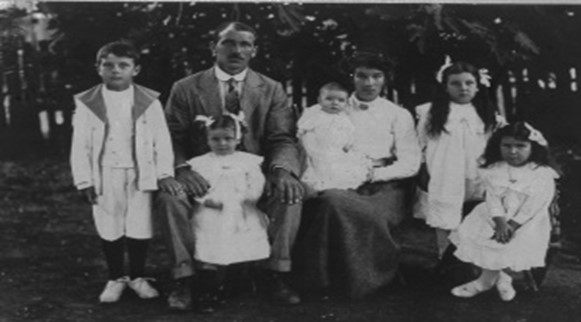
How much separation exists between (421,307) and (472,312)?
0.17 metres

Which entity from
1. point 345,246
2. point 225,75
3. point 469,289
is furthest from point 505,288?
point 225,75

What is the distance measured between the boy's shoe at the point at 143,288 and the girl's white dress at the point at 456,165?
999 millimetres

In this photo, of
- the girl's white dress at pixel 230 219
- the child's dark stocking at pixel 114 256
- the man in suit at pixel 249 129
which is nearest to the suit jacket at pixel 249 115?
the man in suit at pixel 249 129

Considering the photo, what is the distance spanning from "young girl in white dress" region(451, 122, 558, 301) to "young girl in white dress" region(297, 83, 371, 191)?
435mm

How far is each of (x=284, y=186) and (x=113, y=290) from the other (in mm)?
672

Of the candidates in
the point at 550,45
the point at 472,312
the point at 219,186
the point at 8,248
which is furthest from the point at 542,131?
the point at 8,248

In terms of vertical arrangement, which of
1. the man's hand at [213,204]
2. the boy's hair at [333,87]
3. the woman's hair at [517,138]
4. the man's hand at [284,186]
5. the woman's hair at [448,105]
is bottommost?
the man's hand at [213,204]

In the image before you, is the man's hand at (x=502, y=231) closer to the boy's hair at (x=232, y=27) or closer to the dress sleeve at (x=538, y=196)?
the dress sleeve at (x=538, y=196)

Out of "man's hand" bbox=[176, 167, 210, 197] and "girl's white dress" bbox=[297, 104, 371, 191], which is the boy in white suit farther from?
"girl's white dress" bbox=[297, 104, 371, 191]

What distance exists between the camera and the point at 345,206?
2203 mm

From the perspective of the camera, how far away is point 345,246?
221 cm

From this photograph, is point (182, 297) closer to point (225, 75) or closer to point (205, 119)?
point (205, 119)

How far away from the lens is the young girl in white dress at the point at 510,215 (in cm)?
226

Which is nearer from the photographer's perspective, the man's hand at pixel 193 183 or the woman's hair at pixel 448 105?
the man's hand at pixel 193 183
